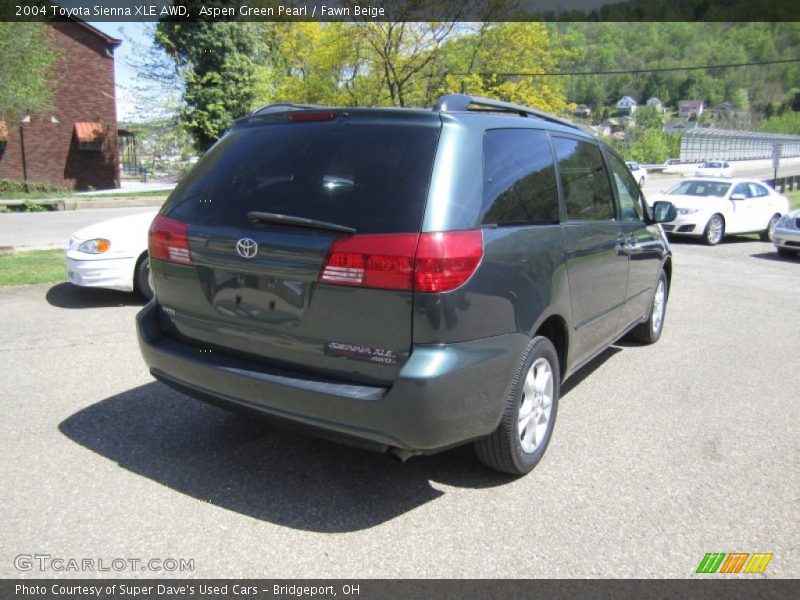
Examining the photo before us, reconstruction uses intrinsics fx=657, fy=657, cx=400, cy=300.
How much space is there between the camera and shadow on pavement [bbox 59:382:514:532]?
314 cm

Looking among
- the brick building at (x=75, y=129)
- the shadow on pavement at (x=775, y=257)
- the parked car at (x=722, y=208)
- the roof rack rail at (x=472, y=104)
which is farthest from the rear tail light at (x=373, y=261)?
the brick building at (x=75, y=129)

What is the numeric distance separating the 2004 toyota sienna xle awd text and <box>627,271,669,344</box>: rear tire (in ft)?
8.58

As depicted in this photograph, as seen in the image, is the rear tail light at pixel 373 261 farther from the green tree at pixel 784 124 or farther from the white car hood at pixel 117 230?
the green tree at pixel 784 124

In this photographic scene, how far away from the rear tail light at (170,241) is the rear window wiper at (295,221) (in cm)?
46

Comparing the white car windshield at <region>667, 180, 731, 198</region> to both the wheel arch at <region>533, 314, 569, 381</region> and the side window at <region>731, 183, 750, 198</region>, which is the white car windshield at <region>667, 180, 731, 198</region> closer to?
the side window at <region>731, 183, 750, 198</region>

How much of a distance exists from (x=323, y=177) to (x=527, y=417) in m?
1.61

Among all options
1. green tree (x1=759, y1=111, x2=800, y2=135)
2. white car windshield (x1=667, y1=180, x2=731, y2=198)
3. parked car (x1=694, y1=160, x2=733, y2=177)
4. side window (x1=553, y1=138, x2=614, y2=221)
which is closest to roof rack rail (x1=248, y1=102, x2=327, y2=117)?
side window (x1=553, y1=138, x2=614, y2=221)

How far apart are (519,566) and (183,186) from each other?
8.38ft

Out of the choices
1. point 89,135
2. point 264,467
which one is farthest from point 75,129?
point 264,467

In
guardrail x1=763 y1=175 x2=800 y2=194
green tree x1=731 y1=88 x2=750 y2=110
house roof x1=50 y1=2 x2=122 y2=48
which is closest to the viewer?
house roof x1=50 y1=2 x2=122 y2=48

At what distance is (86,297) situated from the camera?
725 centimetres

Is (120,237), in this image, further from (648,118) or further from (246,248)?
(648,118)

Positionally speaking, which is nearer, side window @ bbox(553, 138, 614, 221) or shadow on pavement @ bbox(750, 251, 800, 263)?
side window @ bbox(553, 138, 614, 221)

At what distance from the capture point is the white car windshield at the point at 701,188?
14.9 metres
